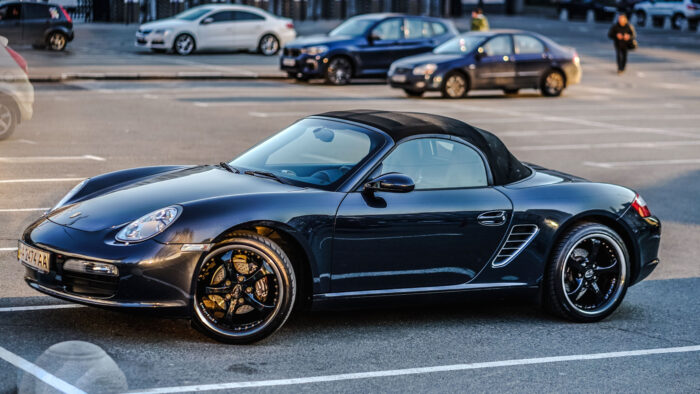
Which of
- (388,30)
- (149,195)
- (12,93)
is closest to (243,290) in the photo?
(149,195)

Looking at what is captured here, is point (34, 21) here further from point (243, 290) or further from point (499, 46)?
point (243, 290)

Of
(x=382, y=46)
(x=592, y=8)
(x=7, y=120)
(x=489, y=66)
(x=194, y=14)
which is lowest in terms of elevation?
Answer: (x=7, y=120)

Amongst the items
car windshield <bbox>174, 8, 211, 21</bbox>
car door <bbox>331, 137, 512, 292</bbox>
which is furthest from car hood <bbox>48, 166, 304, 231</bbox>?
car windshield <bbox>174, 8, 211, 21</bbox>

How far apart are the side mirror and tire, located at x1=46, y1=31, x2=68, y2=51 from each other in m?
27.5

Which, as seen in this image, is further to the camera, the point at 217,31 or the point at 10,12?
the point at 217,31

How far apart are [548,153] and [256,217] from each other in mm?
10693

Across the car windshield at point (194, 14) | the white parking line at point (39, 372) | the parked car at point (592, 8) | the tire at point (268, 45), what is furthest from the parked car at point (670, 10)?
the white parking line at point (39, 372)

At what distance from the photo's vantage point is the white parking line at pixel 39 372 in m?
5.61

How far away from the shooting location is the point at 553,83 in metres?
26.8

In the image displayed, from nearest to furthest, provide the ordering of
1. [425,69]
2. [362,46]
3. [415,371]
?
[415,371]
[425,69]
[362,46]

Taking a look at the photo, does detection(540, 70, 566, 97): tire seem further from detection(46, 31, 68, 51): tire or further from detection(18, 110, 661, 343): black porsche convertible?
detection(18, 110, 661, 343): black porsche convertible

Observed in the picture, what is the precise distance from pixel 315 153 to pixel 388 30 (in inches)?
832

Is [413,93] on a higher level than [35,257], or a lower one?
lower

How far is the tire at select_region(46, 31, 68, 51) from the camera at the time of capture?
32812 mm
